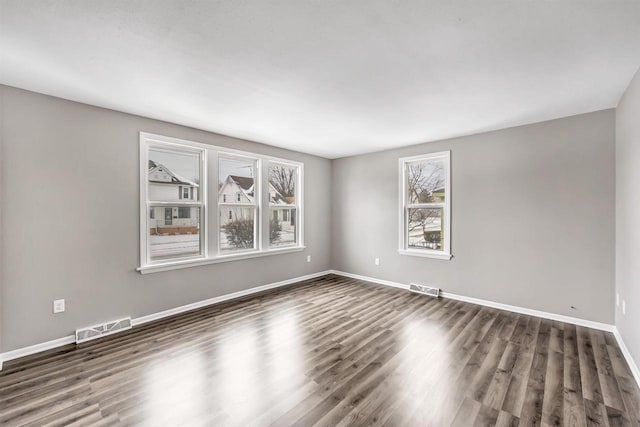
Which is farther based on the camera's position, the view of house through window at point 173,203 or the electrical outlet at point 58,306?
the view of house through window at point 173,203

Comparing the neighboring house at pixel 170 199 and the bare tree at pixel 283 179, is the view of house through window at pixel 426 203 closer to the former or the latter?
the bare tree at pixel 283 179

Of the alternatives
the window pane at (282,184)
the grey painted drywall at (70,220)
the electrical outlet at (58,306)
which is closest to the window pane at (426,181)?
Answer: the window pane at (282,184)

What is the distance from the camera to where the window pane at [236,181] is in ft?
13.8

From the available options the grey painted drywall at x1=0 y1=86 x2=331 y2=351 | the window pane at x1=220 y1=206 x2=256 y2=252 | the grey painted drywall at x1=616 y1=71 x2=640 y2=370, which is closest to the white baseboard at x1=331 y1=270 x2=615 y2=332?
the grey painted drywall at x1=616 y1=71 x2=640 y2=370

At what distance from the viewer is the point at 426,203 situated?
469 cm

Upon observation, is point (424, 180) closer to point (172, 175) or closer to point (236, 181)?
point (236, 181)

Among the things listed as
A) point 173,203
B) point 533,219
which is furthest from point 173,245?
point 533,219

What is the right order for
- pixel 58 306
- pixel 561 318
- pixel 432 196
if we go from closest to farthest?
1. pixel 58 306
2. pixel 561 318
3. pixel 432 196

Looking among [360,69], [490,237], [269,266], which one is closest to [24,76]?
[360,69]

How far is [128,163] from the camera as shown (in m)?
3.25

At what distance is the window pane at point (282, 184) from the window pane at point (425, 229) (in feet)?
7.21

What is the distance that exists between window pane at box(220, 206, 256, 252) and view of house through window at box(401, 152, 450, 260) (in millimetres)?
2661

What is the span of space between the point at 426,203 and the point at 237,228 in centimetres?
315

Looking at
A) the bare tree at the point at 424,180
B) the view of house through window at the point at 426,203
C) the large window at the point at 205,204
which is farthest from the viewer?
the bare tree at the point at 424,180
